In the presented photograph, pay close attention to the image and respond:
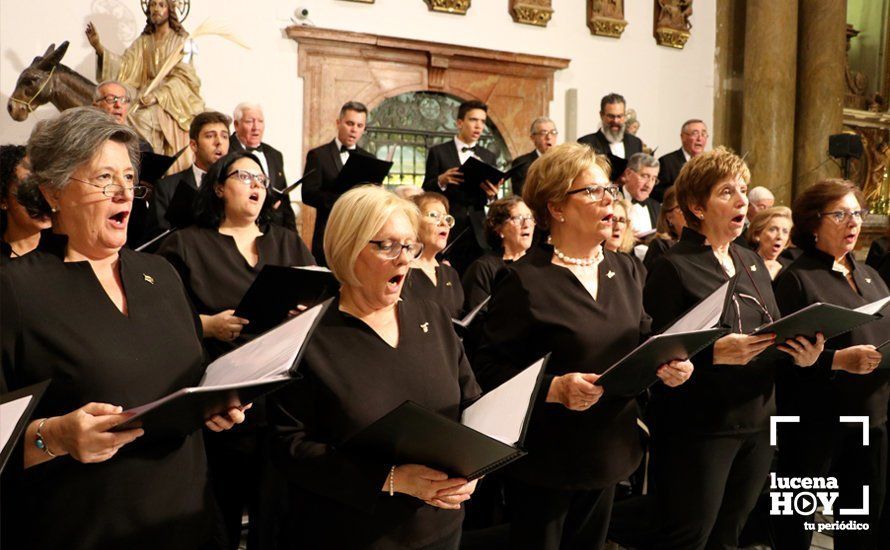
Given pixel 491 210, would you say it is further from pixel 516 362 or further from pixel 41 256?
pixel 41 256

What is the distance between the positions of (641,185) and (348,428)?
4751 mm

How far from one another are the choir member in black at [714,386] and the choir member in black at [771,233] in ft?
5.82

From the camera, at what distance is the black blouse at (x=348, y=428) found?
2.01 metres

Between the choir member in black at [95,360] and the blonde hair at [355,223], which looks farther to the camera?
the blonde hair at [355,223]

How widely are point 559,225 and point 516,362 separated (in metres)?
0.46

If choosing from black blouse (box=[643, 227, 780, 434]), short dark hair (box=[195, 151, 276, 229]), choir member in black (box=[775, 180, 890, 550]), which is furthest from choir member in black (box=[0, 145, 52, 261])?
choir member in black (box=[775, 180, 890, 550])

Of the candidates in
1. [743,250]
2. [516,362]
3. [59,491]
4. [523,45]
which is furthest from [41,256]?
[523,45]

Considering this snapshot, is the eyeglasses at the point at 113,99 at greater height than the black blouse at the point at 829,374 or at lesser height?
greater

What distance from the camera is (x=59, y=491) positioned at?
6.02ft

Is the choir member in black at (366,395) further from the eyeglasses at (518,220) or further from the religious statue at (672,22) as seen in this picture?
the religious statue at (672,22)

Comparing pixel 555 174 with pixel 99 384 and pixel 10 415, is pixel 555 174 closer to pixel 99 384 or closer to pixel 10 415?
pixel 99 384

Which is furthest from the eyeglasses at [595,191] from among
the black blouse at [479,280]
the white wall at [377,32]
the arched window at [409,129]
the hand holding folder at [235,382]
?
the arched window at [409,129]

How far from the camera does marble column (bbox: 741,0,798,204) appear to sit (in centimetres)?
1012

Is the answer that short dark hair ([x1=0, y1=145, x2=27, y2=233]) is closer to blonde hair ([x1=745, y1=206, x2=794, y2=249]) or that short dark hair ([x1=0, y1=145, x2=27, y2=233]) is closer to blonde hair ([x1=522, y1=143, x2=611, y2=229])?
blonde hair ([x1=522, y1=143, x2=611, y2=229])
